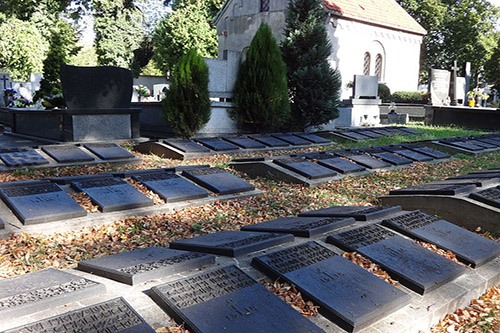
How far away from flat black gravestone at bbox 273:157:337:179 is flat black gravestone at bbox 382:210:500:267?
280cm

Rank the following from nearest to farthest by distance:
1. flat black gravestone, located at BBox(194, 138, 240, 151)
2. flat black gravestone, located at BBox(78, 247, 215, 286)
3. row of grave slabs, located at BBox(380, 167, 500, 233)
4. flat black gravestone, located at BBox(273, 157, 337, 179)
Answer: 1. flat black gravestone, located at BBox(78, 247, 215, 286)
2. row of grave slabs, located at BBox(380, 167, 500, 233)
3. flat black gravestone, located at BBox(273, 157, 337, 179)
4. flat black gravestone, located at BBox(194, 138, 240, 151)

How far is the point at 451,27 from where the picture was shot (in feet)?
124

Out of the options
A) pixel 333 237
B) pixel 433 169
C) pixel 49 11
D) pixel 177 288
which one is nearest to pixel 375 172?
pixel 433 169

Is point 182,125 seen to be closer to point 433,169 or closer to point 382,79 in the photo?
point 433,169

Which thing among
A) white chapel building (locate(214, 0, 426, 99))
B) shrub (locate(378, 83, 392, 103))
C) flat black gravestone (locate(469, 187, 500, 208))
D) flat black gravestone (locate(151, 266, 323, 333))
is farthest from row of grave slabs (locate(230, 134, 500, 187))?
shrub (locate(378, 83, 392, 103))

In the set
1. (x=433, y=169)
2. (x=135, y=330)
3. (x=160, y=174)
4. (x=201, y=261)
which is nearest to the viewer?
(x=135, y=330)

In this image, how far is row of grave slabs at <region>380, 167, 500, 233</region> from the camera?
469cm

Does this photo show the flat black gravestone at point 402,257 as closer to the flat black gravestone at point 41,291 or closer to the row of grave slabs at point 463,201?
the row of grave slabs at point 463,201

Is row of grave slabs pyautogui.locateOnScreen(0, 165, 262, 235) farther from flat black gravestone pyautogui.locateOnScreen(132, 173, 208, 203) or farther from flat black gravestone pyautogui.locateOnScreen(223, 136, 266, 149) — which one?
flat black gravestone pyautogui.locateOnScreen(223, 136, 266, 149)

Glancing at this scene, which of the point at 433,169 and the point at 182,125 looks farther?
the point at 182,125

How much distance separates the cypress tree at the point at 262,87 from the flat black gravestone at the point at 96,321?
9.96 metres

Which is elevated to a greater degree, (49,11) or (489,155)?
(49,11)

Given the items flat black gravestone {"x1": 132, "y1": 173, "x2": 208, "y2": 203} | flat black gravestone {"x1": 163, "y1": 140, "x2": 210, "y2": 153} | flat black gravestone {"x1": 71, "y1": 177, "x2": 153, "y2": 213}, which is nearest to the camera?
flat black gravestone {"x1": 71, "y1": 177, "x2": 153, "y2": 213}

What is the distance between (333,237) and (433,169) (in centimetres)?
588
